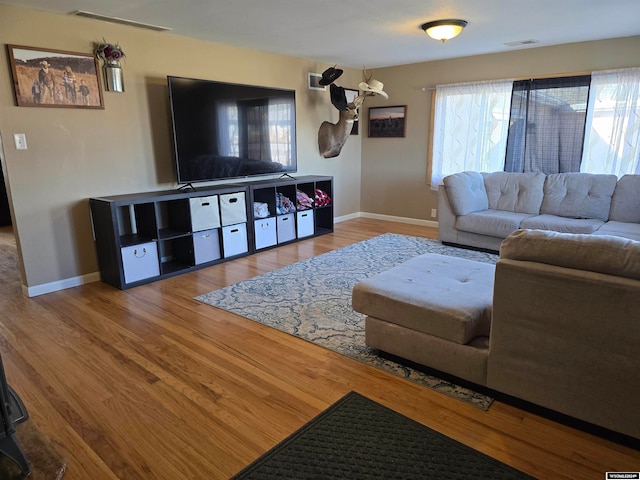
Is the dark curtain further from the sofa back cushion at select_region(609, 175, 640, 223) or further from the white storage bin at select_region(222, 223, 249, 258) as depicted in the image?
the white storage bin at select_region(222, 223, 249, 258)

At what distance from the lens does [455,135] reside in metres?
5.56

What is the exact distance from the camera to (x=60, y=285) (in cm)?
364

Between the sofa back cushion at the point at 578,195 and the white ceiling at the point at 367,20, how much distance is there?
144cm

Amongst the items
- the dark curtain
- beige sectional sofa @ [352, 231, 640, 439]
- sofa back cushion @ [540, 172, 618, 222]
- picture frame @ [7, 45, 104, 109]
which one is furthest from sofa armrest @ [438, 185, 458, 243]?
picture frame @ [7, 45, 104, 109]

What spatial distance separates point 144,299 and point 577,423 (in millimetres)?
3024

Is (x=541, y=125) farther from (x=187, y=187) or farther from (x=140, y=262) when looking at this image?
(x=140, y=262)

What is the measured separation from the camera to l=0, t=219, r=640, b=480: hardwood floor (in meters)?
1.65

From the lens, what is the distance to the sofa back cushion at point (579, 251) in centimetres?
153

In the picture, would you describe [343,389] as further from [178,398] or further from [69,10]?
[69,10]

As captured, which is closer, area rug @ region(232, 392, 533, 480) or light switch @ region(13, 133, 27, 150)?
area rug @ region(232, 392, 533, 480)

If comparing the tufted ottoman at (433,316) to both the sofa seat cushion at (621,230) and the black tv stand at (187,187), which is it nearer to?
the sofa seat cushion at (621,230)

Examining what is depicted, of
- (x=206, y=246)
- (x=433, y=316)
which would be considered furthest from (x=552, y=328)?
(x=206, y=246)

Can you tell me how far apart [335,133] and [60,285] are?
380cm

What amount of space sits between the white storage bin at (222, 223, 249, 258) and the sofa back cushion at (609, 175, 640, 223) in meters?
3.76
